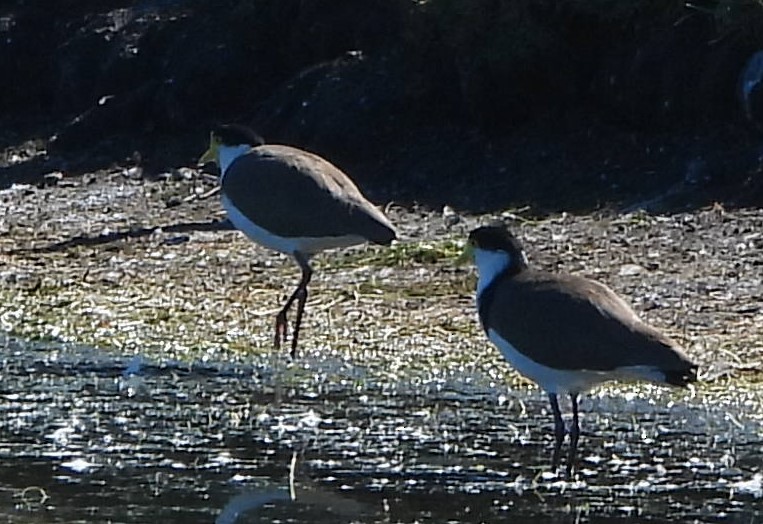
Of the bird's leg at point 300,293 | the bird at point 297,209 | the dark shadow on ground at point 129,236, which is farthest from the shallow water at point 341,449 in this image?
the dark shadow on ground at point 129,236

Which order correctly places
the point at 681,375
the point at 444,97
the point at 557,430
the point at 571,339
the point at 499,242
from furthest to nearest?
1. the point at 444,97
2. the point at 499,242
3. the point at 557,430
4. the point at 571,339
5. the point at 681,375

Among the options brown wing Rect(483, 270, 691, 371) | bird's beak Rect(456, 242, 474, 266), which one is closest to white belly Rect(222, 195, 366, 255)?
bird's beak Rect(456, 242, 474, 266)

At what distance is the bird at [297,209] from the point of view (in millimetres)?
10891

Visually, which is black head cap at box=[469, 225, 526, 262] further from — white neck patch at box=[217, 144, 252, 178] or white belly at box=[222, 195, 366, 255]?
white neck patch at box=[217, 144, 252, 178]

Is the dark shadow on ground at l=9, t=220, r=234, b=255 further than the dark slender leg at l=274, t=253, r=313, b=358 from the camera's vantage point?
Yes

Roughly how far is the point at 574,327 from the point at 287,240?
3.61 metres

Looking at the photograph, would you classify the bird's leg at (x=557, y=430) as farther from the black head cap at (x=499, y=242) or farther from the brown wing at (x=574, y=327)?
the black head cap at (x=499, y=242)

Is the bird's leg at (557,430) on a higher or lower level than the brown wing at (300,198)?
lower

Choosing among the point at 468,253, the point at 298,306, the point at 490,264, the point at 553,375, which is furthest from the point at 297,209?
the point at 553,375

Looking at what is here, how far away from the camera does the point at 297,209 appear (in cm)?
1111

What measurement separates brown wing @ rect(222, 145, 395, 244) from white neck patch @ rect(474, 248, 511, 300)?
2257mm

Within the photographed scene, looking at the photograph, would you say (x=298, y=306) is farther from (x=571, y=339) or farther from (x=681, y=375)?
(x=681, y=375)

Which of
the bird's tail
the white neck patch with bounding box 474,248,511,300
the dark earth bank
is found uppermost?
the dark earth bank

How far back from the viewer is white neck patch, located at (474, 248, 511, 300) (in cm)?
849
